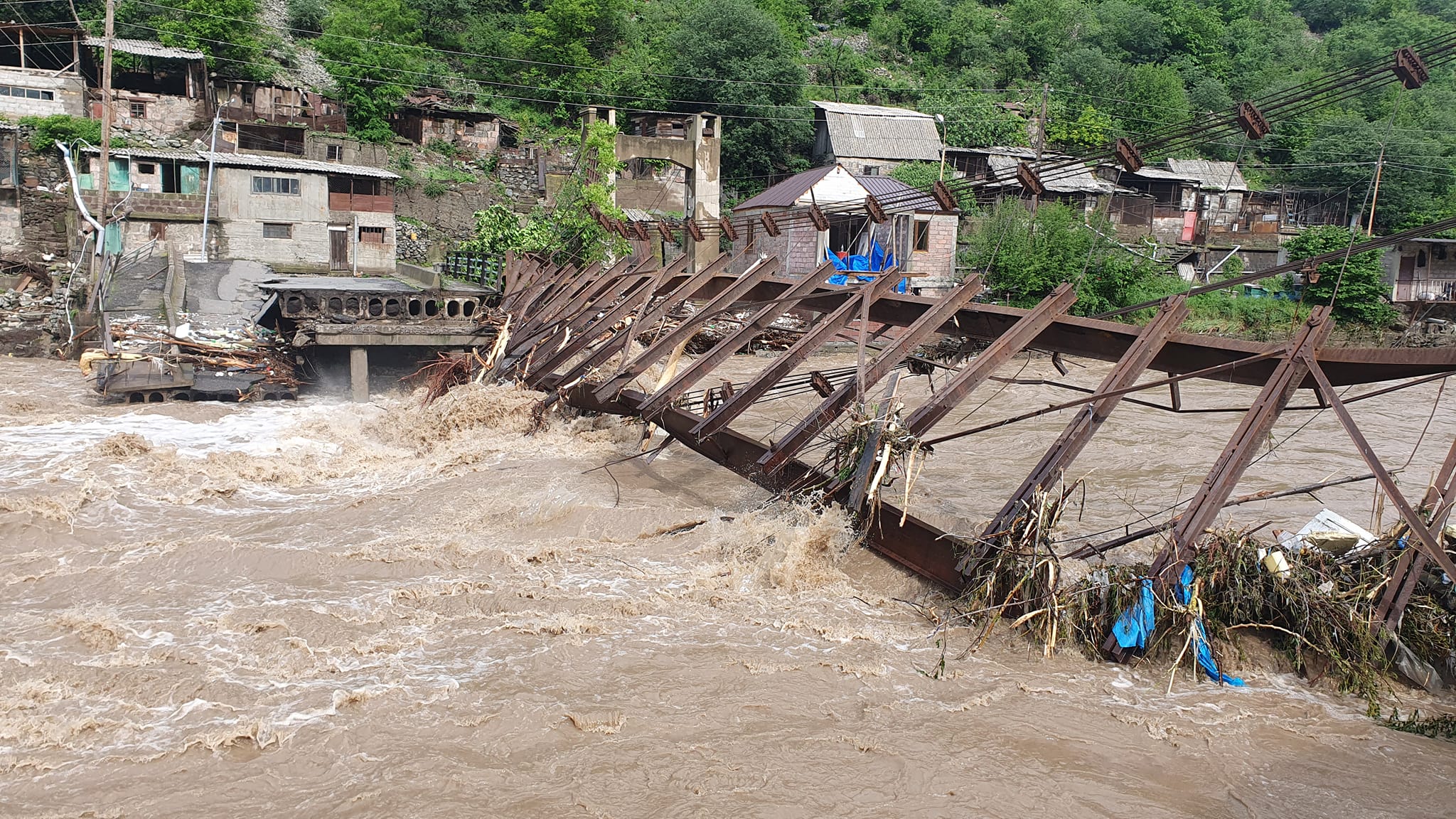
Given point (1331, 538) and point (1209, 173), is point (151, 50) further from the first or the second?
point (1209, 173)

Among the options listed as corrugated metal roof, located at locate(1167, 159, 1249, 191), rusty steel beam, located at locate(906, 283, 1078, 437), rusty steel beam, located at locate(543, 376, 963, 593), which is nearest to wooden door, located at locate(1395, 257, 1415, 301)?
corrugated metal roof, located at locate(1167, 159, 1249, 191)

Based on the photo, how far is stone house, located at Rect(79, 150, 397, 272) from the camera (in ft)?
92.2

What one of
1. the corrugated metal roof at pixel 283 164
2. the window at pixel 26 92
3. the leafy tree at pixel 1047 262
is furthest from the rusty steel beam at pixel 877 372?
the window at pixel 26 92

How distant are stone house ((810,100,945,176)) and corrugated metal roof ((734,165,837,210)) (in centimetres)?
943

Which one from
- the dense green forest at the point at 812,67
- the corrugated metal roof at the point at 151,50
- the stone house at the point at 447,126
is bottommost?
the stone house at the point at 447,126

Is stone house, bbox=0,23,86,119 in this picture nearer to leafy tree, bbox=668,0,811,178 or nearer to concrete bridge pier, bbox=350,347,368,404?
concrete bridge pier, bbox=350,347,368,404

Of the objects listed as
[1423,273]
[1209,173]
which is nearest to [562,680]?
[1423,273]

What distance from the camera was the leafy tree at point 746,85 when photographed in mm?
43938

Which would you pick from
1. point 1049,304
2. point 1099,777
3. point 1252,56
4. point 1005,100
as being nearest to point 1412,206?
point 1005,100

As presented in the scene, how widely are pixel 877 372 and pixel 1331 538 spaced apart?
12.9ft

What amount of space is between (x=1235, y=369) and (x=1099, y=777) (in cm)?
377

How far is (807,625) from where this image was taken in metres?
8.05

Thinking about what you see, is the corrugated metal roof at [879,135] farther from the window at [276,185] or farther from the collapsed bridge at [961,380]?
the collapsed bridge at [961,380]

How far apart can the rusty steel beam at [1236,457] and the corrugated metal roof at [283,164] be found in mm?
28778
